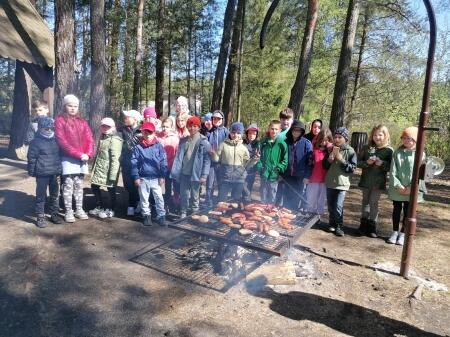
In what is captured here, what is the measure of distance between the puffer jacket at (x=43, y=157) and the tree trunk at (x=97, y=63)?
16.1 ft

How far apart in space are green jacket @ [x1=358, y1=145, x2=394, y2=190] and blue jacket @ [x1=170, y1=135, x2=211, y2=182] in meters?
2.50

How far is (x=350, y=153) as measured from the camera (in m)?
5.79

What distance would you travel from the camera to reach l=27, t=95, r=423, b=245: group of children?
543 cm

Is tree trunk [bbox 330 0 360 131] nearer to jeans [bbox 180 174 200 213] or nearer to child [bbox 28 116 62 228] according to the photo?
jeans [bbox 180 174 200 213]

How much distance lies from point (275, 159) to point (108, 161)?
2.76 m

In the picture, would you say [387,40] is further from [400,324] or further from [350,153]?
[400,324]

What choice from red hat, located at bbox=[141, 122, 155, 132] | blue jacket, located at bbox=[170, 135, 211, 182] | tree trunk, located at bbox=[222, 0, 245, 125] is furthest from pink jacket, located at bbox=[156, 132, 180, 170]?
tree trunk, located at bbox=[222, 0, 245, 125]

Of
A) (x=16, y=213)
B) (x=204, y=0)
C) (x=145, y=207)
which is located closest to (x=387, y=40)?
(x=204, y=0)

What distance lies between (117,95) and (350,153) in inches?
956

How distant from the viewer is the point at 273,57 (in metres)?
25.4

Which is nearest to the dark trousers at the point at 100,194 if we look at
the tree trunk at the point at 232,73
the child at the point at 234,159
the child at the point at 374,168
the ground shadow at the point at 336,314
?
the child at the point at 234,159

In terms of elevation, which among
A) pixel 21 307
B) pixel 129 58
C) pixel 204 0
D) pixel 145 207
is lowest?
pixel 21 307

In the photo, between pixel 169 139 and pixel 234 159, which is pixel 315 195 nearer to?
pixel 234 159

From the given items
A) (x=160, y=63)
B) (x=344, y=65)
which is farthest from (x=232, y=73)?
(x=160, y=63)
